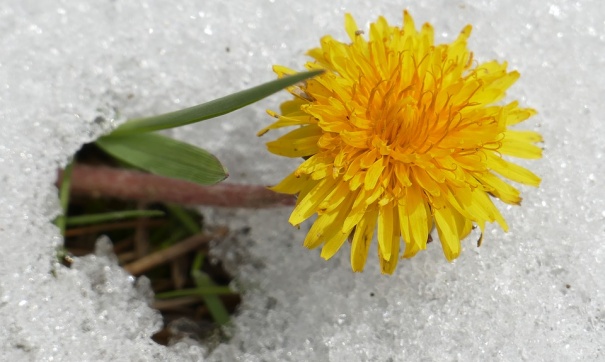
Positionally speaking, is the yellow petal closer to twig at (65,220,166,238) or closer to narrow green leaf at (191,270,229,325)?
narrow green leaf at (191,270,229,325)

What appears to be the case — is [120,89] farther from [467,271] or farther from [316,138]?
[467,271]

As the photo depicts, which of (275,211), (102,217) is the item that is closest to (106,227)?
(102,217)

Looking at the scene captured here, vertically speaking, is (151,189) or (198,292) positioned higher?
(151,189)

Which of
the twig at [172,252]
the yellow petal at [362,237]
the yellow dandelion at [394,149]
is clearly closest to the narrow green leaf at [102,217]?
the twig at [172,252]

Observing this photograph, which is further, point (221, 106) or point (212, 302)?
point (212, 302)

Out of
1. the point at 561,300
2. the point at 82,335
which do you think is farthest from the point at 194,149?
the point at 561,300

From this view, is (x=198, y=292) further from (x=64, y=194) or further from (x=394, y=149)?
(x=394, y=149)

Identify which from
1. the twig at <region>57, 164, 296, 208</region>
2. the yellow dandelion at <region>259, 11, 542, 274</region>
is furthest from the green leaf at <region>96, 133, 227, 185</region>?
the yellow dandelion at <region>259, 11, 542, 274</region>
